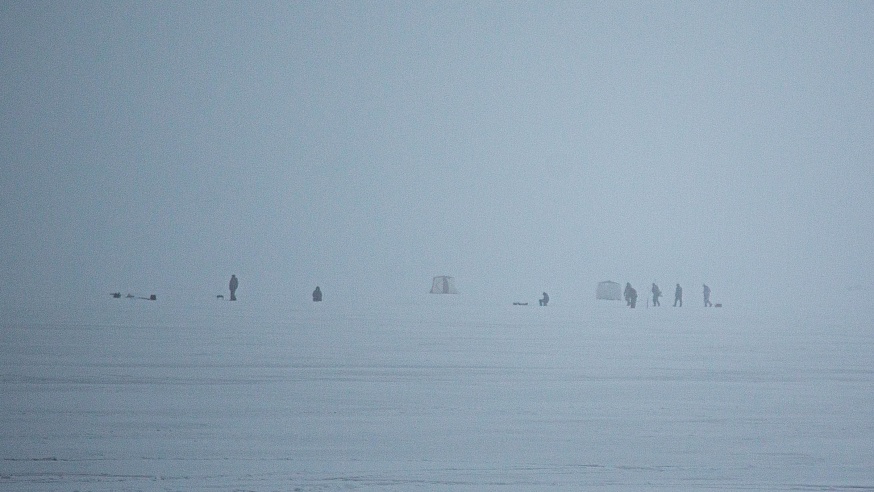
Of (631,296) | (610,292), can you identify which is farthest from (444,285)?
(631,296)

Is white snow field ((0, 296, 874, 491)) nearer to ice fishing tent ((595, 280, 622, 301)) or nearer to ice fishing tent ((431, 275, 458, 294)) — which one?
ice fishing tent ((595, 280, 622, 301))

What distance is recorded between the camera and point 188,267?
104 m

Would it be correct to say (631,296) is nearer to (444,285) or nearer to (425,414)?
(444,285)

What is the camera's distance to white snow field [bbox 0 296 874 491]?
820 cm

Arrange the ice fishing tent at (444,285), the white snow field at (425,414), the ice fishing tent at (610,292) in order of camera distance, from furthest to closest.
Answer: the ice fishing tent at (444,285)
the ice fishing tent at (610,292)
the white snow field at (425,414)

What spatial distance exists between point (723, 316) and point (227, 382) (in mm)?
27796

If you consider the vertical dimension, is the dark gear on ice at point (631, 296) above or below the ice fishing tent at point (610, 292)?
below

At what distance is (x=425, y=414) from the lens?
11188mm

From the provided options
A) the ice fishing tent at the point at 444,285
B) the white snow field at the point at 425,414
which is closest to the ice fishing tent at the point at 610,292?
the ice fishing tent at the point at 444,285

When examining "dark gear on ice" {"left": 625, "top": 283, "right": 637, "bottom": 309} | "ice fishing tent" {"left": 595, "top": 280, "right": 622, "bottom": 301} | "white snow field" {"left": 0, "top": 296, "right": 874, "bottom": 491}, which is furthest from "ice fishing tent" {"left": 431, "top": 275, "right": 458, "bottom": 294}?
"white snow field" {"left": 0, "top": 296, "right": 874, "bottom": 491}

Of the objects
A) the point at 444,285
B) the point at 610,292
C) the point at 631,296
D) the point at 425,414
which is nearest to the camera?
the point at 425,414

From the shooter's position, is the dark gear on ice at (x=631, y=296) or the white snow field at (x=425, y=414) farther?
the dark gear on ice at (x=631, y=296)

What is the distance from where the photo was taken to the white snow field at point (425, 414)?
26.9ft

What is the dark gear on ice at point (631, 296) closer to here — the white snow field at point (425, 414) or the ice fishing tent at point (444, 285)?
the ice fishing tent at point (444, 285)
